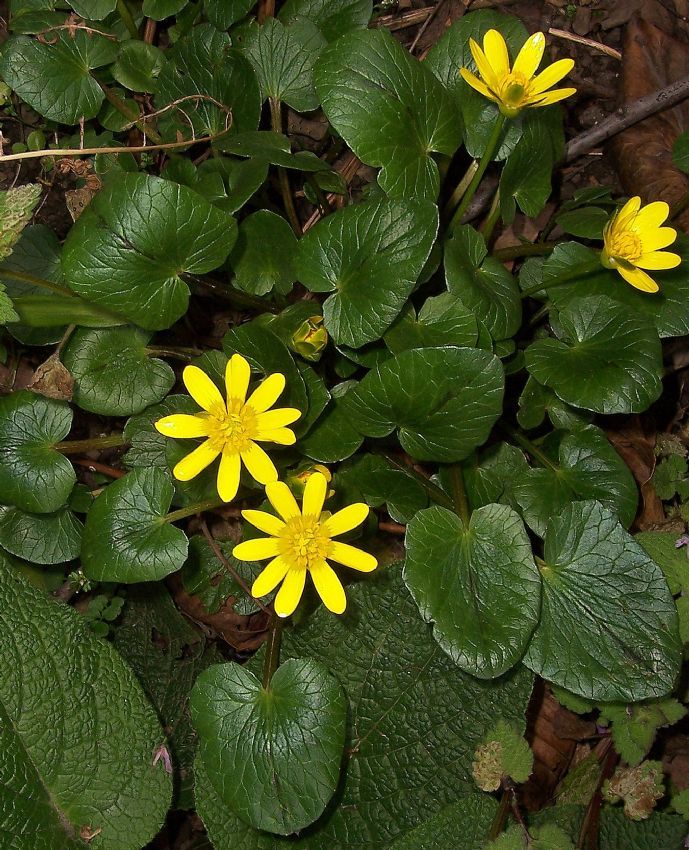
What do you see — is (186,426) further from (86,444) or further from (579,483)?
(579,483)

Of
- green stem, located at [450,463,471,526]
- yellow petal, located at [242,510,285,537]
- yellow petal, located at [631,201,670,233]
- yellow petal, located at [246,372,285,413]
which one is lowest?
green stem, located at [450,463,471,526]

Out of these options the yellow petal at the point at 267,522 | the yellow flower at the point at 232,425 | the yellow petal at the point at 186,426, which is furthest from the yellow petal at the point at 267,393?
the yellow petal at the point at 267,522

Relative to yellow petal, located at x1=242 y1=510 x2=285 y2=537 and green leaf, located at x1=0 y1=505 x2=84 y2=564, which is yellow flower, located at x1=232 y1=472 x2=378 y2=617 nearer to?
yellow petal, located at x1=242 y1=510 x2=285 y2=537

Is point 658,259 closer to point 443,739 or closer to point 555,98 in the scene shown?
point 555,98

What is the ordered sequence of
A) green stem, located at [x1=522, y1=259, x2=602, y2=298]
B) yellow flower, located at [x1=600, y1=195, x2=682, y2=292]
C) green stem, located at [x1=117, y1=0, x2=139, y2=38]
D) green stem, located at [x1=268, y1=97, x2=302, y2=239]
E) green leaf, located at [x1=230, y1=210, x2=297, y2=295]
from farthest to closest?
green stem, located at [x1=117, y1=0, x2=139, y2=38] → green stem, located at [x1=268, y1=97, x2=302, y2=239] → green leaf, located at [x1=230, y1=210, x2=297, y2=295] → green stem, located at [x1=522, y1=259, x2=602, y2=298] → yellow flower, located at [x1=600, y1=195, x2=682, y2=292]

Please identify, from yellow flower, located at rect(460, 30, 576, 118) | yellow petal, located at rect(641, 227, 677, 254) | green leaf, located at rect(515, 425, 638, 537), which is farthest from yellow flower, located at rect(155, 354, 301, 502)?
yellow petal, located at rect(641, 227, 677, 254)

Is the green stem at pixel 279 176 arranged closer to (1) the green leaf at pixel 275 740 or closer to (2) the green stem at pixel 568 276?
(2) the green stem at pixel 568 276

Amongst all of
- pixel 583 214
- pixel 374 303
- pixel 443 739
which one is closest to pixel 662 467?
pixel 583 214
